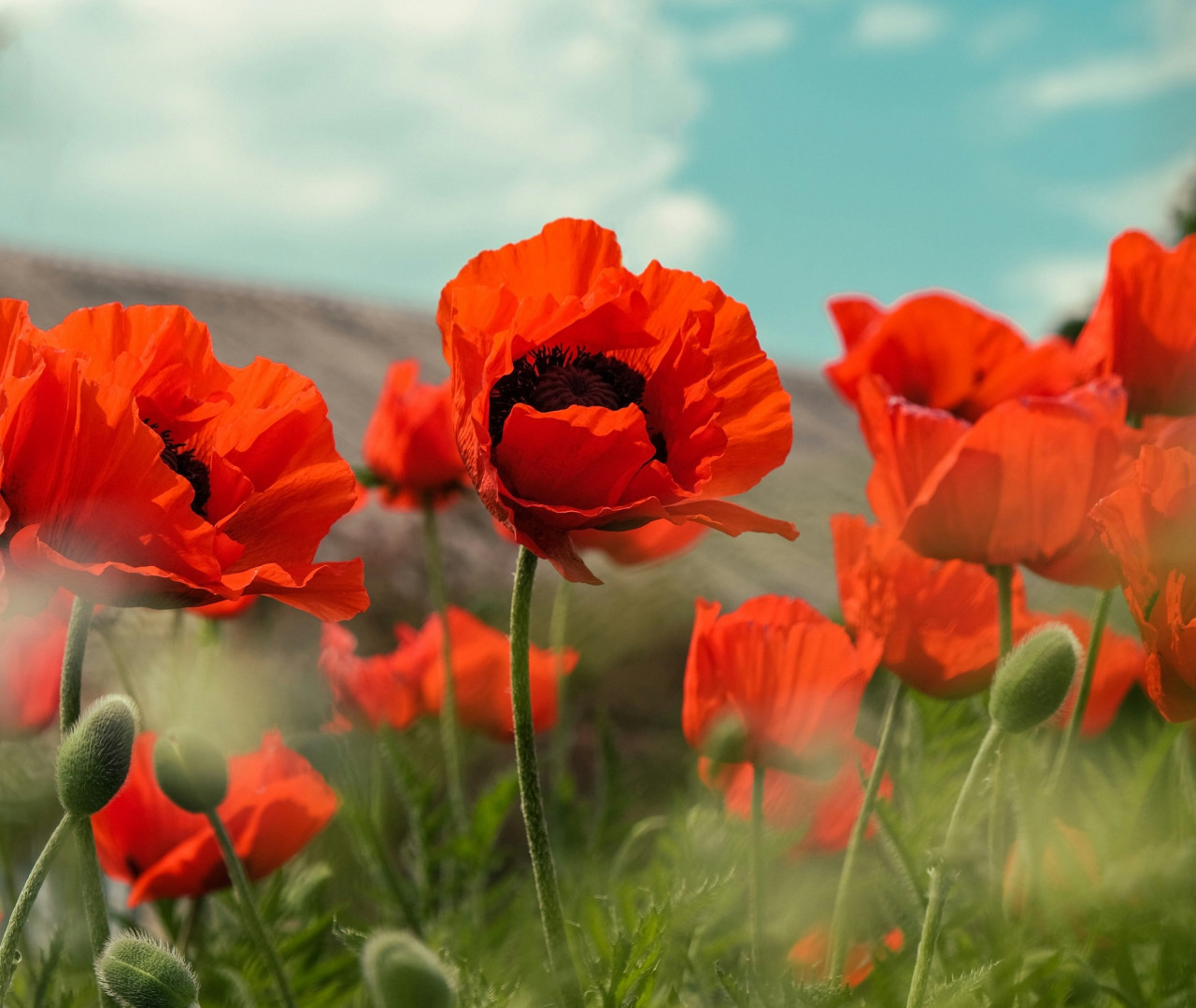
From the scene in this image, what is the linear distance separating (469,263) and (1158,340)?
411 millimetres

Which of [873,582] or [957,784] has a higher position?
[873,582]

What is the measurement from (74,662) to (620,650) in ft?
1.68

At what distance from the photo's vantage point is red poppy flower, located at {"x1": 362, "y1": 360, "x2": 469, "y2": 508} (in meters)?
0.94

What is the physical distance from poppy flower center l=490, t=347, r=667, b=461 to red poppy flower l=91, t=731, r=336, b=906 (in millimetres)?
280

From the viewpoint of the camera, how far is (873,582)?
55cm

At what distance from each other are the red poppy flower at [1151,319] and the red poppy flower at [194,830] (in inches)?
18.4

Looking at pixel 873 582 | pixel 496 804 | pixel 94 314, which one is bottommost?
pixel 496 804

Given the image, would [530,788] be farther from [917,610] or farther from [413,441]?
[413,441]

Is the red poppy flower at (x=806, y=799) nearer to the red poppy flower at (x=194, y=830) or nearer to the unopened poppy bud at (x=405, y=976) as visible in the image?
the red poppy flower at (x=194, y=830)

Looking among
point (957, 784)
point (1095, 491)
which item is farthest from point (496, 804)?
point (1095, 491)

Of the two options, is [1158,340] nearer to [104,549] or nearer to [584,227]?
[584,227]

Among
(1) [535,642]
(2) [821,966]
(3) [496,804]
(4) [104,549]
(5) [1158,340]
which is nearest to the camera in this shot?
(4) [104,549]

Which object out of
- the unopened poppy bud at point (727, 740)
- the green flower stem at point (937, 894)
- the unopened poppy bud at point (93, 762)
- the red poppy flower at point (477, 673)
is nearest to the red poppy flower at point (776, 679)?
the unopened poppy bud at point (727, 740)

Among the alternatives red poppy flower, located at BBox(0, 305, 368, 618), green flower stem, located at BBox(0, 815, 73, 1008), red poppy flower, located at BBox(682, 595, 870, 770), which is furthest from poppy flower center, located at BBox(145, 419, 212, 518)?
red poppy flower, located at BBox(682, 595, 870, 770)
